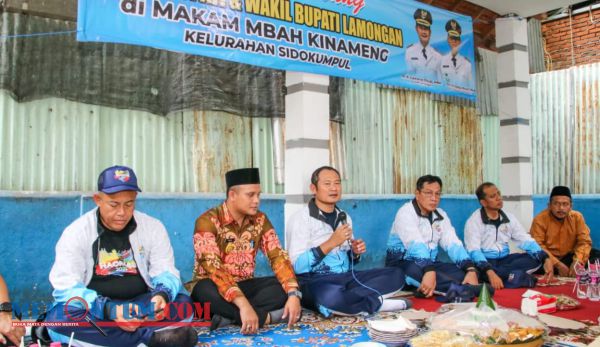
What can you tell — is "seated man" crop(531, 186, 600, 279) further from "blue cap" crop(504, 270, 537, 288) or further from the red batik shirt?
the red batik shirt

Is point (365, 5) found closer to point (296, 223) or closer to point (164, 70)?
point (164, 70)

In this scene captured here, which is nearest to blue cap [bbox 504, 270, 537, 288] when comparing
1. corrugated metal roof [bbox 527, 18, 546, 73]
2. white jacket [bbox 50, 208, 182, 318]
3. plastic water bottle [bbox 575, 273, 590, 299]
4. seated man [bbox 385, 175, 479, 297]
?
seated man [bbox 385, 175, 479, 297]

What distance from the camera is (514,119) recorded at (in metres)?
7.02

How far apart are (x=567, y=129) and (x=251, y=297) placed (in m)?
6.47

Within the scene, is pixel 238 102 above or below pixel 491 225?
above

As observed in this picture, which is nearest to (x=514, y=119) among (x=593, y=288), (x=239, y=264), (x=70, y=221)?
(x=593, y=288)

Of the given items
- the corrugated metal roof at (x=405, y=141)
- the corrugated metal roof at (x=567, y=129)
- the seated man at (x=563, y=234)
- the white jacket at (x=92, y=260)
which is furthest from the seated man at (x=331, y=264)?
the corrugated metal roof at (x=567, y=129)

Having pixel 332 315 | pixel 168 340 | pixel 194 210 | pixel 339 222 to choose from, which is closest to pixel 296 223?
pixel 339 222

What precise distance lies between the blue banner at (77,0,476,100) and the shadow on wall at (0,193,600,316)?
134cm

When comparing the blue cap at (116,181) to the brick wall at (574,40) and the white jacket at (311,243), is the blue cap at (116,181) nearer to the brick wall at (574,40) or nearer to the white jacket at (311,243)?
the white jacket at (311,243)

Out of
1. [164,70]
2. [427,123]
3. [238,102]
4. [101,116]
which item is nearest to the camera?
[101,116]

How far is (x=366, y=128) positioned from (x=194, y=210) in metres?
2.37

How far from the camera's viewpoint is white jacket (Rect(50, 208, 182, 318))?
2773 mm

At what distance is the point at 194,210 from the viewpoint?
191 inches
